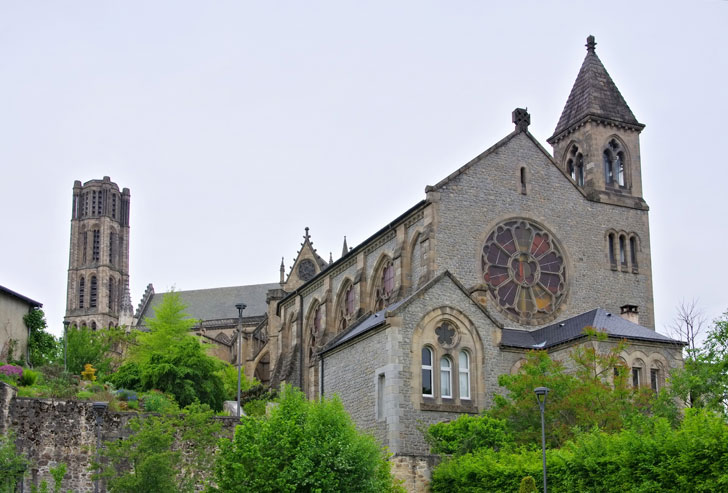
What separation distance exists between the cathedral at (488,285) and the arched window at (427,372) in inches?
2.3

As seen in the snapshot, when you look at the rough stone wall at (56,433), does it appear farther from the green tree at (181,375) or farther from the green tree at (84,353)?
the green tree at (84,353)

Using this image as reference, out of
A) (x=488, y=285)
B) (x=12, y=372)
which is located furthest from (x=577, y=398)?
(x=12, y=372)

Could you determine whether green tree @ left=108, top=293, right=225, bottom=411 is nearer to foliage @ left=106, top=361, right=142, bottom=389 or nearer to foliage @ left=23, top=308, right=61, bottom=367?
foliage @ left=106, top=361, right=142, bottom=389

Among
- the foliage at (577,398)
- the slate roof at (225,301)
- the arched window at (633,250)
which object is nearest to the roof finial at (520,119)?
the arched window at (633,250)

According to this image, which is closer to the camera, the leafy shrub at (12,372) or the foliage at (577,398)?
the foliage at (577,398)

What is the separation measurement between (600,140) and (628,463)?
28545mm

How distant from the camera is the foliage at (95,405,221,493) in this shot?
2767cm

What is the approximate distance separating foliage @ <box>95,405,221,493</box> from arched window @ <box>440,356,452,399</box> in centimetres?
833

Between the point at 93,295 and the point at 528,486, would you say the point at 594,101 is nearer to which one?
the point at 528,486

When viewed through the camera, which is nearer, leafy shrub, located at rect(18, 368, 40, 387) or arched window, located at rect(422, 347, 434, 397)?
arched window, located at rect(422, 347, 434, 397)

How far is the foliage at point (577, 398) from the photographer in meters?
32.3

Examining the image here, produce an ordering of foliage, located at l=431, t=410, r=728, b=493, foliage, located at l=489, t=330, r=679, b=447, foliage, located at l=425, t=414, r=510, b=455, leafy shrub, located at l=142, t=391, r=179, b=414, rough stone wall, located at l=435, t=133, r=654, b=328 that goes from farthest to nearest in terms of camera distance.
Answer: rough stone wall, located at l=435, t=133, r=654, b=328 → leafy shrub, located at l=142, t=391, r=179, b=414 → foliage, located at l=425, t=414, r=510, b=455 → foliage, located at l=489, t=330, r=679, b=447 → foliage, located at l=431, t=410, r=728, b=493

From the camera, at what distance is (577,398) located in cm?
3234

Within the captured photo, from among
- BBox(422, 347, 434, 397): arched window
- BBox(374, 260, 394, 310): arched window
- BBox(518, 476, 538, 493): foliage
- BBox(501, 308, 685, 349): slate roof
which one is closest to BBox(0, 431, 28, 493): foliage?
BBox(422, 347, 434, 397): arched window
